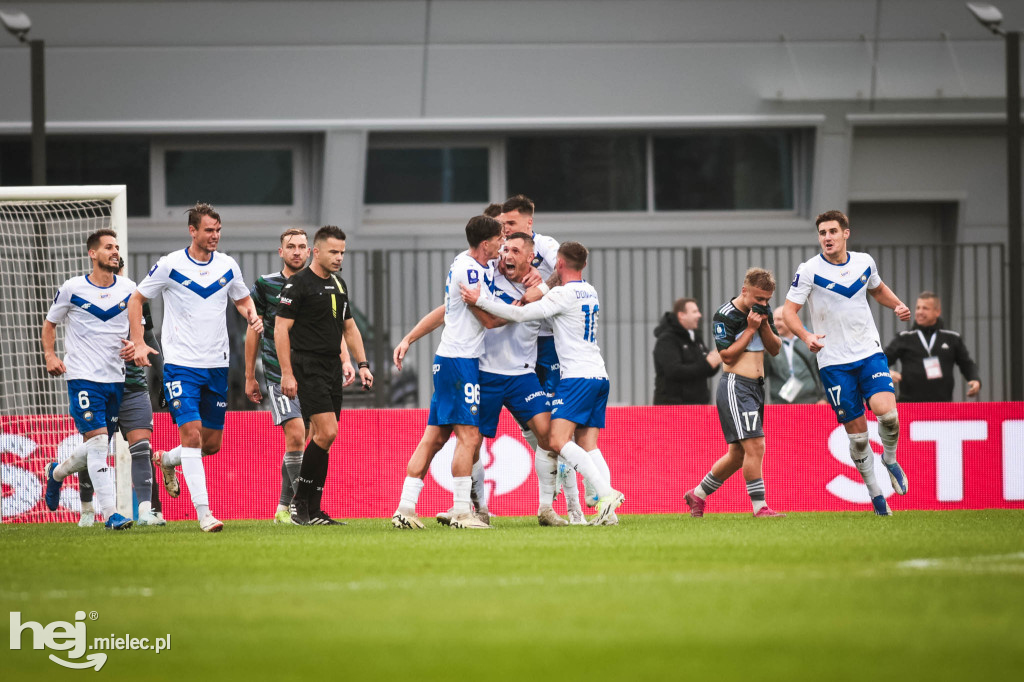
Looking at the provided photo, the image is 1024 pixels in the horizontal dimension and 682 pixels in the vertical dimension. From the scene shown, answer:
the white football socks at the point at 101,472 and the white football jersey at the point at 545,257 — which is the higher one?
the white football jersey at the point at 545,257

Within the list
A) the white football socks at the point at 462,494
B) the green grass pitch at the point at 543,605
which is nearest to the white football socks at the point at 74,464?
the green grass pitch at the point at 543,605

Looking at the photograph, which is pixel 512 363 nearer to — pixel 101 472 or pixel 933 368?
pixel 101 472

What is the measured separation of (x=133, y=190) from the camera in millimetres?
18594

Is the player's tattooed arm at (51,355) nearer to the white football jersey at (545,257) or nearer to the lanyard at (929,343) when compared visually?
the white football jersey at (545,257)

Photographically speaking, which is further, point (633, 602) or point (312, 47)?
point (312, 47)

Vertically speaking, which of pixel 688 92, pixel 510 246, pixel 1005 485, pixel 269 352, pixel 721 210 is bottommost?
pixel 1005 485

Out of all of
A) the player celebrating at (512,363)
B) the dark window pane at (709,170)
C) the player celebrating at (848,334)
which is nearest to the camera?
the player celebrating at (512,363)

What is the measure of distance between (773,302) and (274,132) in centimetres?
756

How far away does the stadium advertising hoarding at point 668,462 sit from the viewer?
12.3m

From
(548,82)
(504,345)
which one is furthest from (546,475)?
(548,82)

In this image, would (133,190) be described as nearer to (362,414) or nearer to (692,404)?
(362,414)

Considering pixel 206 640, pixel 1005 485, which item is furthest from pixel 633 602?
pixel 1005 485

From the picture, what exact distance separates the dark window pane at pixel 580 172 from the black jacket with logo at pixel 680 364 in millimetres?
6013

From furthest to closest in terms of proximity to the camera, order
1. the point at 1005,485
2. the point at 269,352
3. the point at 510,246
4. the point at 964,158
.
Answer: the point at 964,158, the point at 1005,485, the point at 269,352, the point at 510,246
